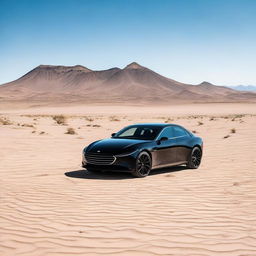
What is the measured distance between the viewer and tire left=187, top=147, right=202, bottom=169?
1315cm

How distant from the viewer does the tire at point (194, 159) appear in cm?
1315

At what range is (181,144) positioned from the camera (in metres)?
12.8

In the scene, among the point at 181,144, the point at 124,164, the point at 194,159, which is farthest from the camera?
the point at 194,159

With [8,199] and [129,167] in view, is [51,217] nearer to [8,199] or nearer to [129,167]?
[8,199]

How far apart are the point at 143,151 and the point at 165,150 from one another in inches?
35.4

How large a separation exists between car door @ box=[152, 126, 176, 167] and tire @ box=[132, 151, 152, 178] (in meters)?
0.21

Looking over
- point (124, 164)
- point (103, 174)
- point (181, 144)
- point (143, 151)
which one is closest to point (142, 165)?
point (143, 151)

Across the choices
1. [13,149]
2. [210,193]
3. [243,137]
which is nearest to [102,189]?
[210,193]

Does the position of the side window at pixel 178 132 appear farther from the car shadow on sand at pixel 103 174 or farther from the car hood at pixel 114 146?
the car hood at pixel 114 146

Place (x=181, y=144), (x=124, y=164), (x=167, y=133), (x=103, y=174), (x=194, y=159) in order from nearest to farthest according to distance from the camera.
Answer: (x=124, y=164), (x=103, y=174), (x=167, y=133), (x=181, y=144), (x=194, y=159)

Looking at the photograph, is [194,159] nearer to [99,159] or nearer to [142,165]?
[142,165]

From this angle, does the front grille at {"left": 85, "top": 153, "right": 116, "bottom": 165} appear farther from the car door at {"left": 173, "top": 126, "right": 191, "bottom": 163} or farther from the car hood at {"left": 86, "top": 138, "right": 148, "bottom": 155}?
the car door at {"left": 173, "top": 126, "right": 191, "bottom": 163}

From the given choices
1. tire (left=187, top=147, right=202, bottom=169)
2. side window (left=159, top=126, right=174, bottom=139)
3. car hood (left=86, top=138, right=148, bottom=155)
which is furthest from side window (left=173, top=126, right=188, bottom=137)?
car hood (left=86, top=138, right=148, bottom=155)

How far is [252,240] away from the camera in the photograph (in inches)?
246
